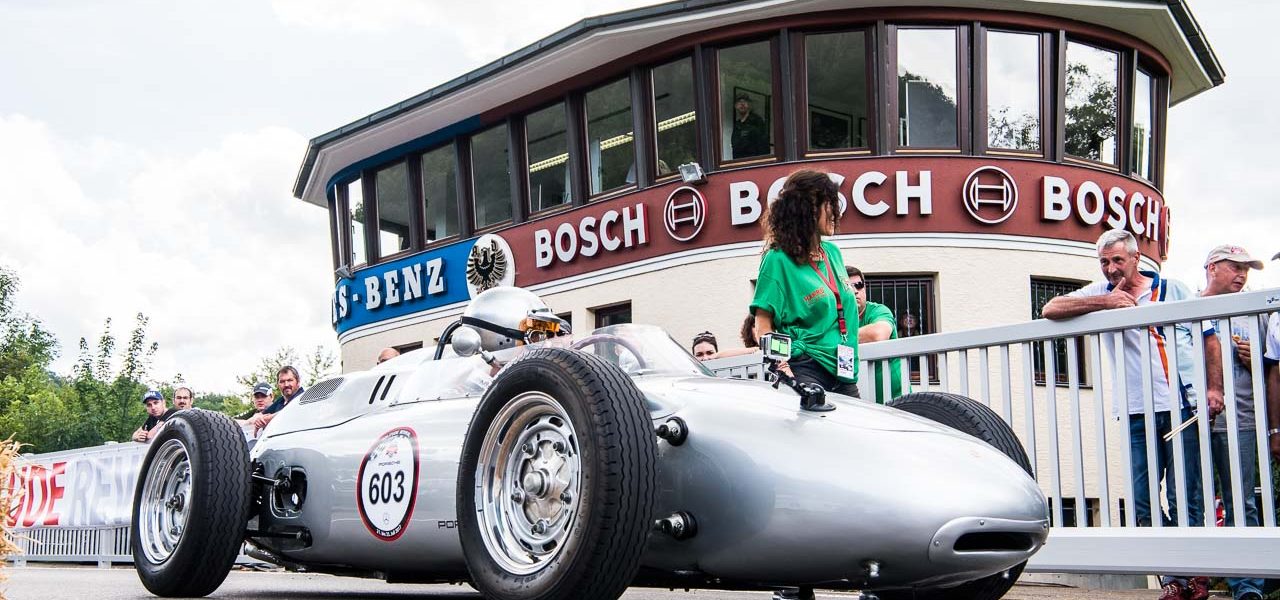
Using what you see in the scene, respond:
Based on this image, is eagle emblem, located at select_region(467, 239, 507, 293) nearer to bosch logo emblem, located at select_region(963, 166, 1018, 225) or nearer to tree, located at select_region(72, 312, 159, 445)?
bosch logo emblem, located at select_region(963, 166, 1018, 225)

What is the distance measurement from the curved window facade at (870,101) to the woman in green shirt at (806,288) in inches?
488

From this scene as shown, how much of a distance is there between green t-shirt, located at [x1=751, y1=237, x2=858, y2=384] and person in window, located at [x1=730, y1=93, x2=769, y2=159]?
1302 cm

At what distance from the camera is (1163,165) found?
19516mm

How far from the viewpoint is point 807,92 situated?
17.9 meters

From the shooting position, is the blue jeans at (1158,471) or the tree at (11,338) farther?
the tree at (11,338)

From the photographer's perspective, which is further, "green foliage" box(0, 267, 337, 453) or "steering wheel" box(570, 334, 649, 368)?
"green foliage" box(0, 267, 337, 453)

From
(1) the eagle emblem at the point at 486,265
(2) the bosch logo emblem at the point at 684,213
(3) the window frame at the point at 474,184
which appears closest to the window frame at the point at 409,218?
(3) the window frame at the point at 474,184

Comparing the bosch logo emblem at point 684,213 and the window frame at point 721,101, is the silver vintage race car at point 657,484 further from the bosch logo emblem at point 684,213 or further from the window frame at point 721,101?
the window frame at point 721,101

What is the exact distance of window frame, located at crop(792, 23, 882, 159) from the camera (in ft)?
57.4

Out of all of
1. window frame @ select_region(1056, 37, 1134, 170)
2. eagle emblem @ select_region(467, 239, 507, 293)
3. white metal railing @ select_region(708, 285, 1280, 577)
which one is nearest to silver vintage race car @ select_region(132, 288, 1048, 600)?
white metal railing @ select_region(708, 285, 1280, 577)

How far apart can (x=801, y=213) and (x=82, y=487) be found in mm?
11830

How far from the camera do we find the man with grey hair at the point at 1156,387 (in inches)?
240

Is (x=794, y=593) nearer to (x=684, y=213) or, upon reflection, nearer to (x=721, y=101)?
(x=684, y=213)

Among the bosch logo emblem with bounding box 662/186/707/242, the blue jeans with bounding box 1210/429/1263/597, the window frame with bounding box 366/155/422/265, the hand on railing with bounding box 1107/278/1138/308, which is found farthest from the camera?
the window frame with bounding box 366/155/422/265
